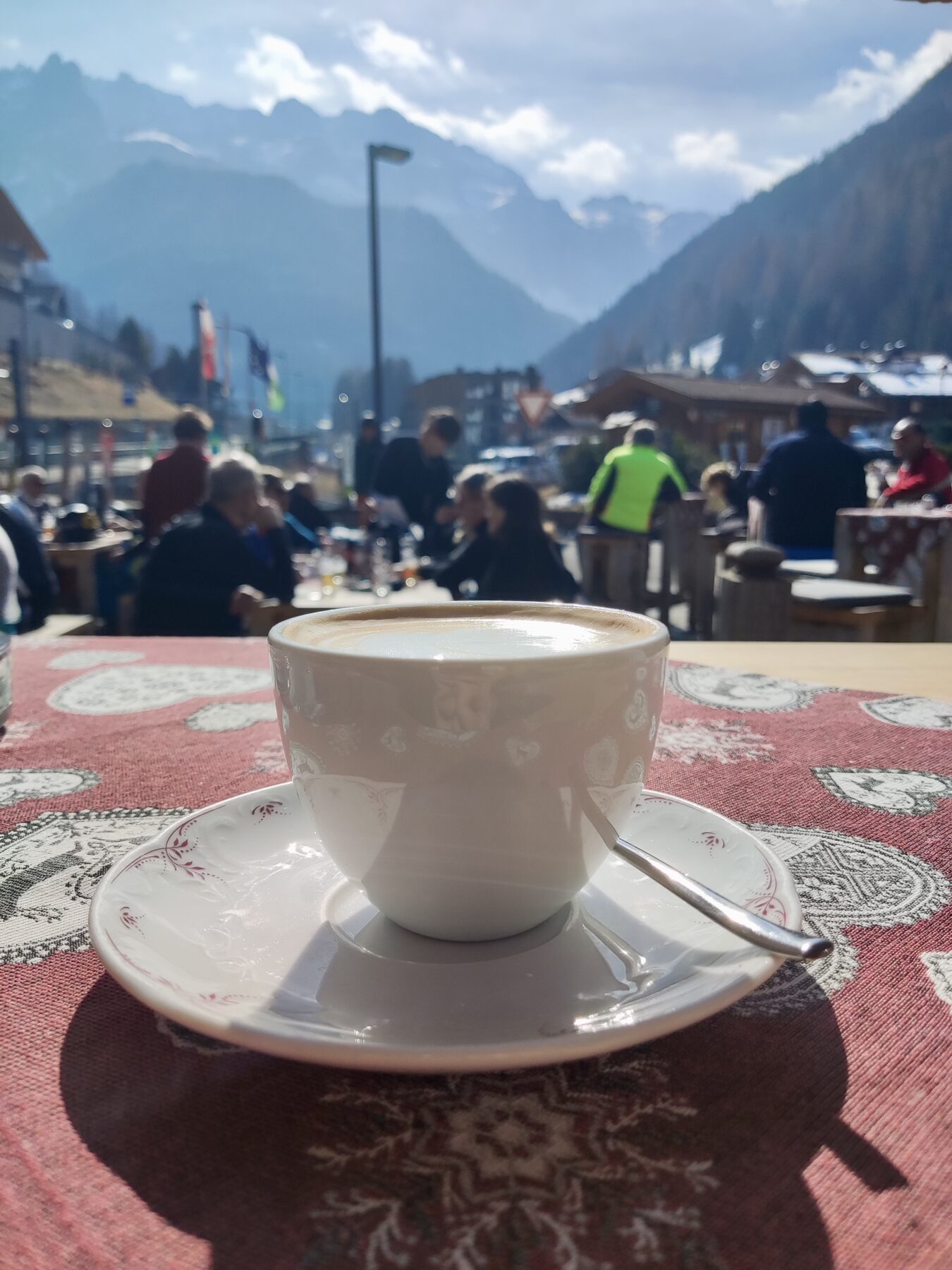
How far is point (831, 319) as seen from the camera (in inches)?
2125

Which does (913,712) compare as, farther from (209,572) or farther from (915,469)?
(915,469)

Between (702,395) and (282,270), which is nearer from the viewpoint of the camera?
(702,395)

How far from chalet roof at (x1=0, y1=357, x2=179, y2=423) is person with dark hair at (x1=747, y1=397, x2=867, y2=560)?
2646 centimetres

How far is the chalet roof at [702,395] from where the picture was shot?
14953 millimetres

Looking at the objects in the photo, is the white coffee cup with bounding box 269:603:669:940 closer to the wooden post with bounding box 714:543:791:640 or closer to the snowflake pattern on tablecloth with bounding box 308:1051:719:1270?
the snowflake pattern on tablecloth with bounding box 308:1051:719:1270

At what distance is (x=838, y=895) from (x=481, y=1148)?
0.23 metres

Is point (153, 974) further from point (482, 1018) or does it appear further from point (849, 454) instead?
point (849, 454)

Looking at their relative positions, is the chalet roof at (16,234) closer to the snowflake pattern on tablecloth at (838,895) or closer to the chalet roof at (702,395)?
the chalet roof at (702,395)

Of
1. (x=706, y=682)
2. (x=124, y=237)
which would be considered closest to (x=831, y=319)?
(x=706, y=682)

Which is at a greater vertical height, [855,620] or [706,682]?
[706,682]

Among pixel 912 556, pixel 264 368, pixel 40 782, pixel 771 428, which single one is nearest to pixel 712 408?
pixel 771 428

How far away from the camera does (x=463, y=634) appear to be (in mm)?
436

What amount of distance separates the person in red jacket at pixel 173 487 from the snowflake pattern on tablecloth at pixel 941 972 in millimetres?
3880

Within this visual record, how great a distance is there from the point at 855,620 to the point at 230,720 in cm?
196
